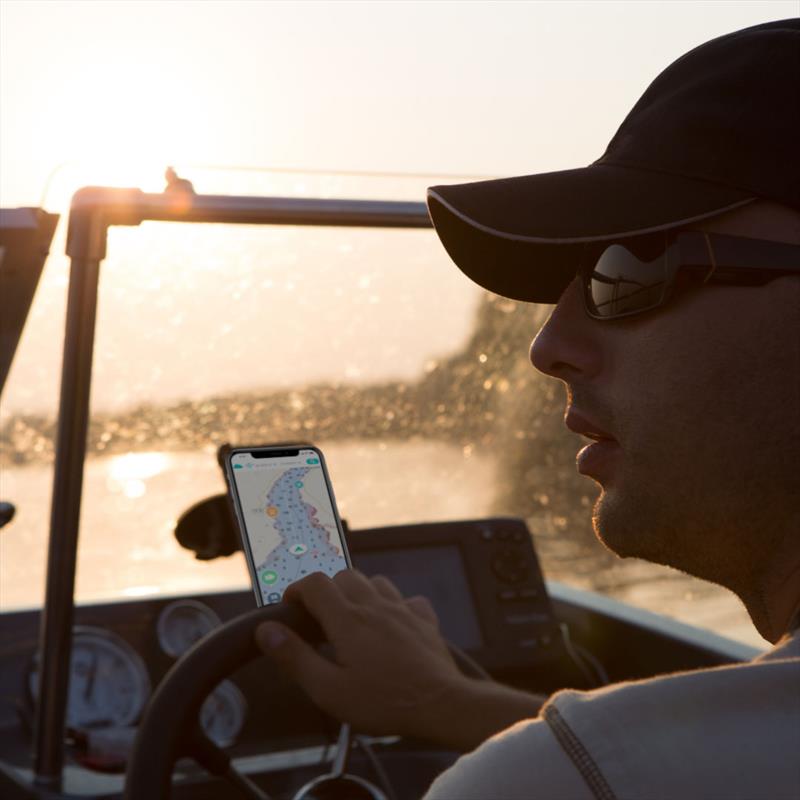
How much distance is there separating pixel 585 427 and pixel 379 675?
46cm

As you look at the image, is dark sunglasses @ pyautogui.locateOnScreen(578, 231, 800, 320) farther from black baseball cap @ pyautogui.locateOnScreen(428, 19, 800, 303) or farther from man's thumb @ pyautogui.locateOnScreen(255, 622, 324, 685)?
man's thumb @ pyautogui.locateOnScreen(255, 622, 324, 685)

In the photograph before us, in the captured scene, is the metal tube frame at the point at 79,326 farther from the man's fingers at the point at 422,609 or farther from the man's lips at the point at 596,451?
the man's lips at the point at 596,451

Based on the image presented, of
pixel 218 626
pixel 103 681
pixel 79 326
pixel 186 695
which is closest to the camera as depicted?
pixel 186 695

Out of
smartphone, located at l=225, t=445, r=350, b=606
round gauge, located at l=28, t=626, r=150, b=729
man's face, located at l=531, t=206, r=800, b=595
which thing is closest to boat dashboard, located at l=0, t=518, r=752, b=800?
round gauge, located at l=28, t=626, r=150, b=729

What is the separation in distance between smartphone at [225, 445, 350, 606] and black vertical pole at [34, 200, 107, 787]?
561 mm

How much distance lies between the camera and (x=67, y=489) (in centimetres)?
217

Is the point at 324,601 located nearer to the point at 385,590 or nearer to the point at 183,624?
the point at 385,590

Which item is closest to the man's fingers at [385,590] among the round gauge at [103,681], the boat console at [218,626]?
the boat console at [218,626]

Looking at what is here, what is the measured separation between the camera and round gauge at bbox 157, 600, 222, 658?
9.30 feet

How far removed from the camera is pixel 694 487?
100 centimetres

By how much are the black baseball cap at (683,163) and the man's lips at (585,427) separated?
153 millimetres

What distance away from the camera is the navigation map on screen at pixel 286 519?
1.57 meters

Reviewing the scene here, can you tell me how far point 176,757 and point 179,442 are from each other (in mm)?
952

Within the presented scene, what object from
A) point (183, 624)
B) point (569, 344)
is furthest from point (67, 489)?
point (569, 344)
